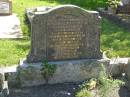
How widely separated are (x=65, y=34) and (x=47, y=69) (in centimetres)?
79

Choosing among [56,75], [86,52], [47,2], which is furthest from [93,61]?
[47,2]

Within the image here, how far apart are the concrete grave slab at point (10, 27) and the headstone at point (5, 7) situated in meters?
0.20

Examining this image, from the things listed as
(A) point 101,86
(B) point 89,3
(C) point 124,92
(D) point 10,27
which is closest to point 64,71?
(A) point 101,86

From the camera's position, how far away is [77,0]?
14789 mm

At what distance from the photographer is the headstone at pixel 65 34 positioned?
286 inches

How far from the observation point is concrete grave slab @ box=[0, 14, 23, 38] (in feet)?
32.7

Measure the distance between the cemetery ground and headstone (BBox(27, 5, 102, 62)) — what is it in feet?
2.03

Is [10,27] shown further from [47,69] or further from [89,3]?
[89,3]

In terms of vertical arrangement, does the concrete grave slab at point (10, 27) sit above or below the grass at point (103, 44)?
above

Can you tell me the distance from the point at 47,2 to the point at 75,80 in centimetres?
712

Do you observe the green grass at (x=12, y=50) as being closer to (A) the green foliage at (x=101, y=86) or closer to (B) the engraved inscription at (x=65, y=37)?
(B) the engraved inscription at (x=65, y=37)

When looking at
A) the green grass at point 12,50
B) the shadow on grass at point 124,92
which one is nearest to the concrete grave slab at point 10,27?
the green grass at point 12,50

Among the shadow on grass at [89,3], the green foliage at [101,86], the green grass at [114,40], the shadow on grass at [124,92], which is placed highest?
the shadow on grass at [89,3]

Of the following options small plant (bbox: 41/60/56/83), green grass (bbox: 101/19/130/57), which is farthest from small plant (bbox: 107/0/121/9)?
small plant (bbox: 41/60/56/83)
